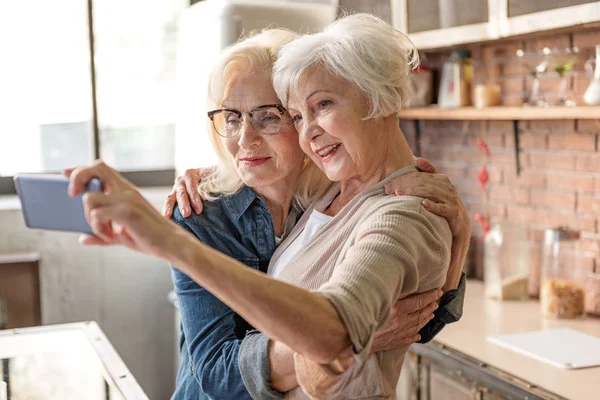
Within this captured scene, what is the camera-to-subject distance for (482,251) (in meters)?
3.48

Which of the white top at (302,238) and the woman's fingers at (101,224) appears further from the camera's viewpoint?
the white top at (302,238)

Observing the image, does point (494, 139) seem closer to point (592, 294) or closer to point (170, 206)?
point (592, 294)

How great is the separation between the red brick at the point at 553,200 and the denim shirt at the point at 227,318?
4.79 feet

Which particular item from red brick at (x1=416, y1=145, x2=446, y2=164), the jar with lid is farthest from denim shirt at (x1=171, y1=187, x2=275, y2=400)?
red brick at (x1=416, y1=145, x2=446, y2=164)

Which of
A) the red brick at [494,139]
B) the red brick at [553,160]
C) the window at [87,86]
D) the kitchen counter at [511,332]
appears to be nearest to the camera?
the kitchen counter at [511,332]

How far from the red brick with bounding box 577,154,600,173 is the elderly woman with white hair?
150 centimetres

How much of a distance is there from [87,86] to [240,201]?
2764mm

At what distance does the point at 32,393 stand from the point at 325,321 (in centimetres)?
108

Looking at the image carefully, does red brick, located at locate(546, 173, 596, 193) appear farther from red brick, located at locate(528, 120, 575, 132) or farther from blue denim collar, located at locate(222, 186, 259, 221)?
blue denim collar, located at locate(222, 186, 259, 221)

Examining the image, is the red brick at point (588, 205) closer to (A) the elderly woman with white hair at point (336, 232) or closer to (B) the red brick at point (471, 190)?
(B) the red brick at point (471, 190)

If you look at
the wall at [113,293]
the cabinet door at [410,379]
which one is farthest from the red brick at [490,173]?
the wall at [113,293]

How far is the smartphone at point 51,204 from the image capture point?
40.3 inches

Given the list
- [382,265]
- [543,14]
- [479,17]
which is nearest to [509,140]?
[479,17]

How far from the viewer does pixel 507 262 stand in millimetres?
3227
